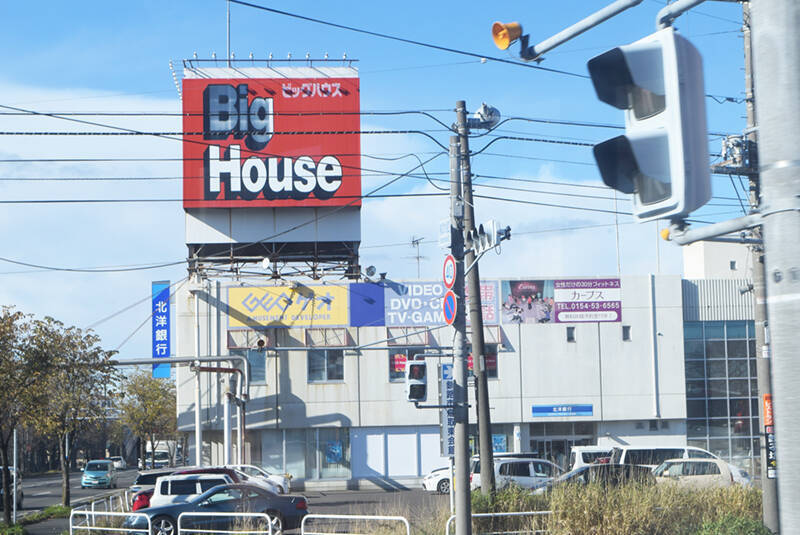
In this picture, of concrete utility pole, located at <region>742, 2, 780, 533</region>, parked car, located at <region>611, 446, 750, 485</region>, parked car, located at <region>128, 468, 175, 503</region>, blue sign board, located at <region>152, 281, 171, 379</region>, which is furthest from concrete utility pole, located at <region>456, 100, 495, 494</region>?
blue sign board, located at <region>152, 281, 171, 379</region>

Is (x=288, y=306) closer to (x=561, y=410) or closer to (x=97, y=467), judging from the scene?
(x=561, y=410)

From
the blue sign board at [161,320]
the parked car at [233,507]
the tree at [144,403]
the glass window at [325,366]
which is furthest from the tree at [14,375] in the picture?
the tree at [144,403]

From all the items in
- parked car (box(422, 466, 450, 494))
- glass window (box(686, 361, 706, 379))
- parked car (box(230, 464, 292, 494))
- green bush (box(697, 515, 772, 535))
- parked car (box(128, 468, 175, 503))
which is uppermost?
glass window (box(686, 361, 706, 379))

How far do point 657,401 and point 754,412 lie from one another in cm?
532

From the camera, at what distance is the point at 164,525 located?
20.8 metres

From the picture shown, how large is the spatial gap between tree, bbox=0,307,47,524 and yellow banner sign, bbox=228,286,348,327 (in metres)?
13.8

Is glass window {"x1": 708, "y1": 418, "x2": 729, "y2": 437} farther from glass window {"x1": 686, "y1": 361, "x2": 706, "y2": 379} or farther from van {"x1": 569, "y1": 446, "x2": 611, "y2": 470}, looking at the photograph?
van {"x1": 569, "y1": 446, "x2": 611, "y2": 470}

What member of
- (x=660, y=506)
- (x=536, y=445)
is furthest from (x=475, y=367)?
(x=536, y=445)

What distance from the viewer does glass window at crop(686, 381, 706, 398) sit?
4119 cm

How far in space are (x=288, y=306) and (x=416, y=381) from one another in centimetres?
2644

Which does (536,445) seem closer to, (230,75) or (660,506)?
(230,75)

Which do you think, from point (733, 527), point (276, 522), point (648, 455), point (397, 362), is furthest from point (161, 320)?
point (733, 527)

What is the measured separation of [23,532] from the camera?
23.3m

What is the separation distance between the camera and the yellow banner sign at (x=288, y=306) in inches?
1553
